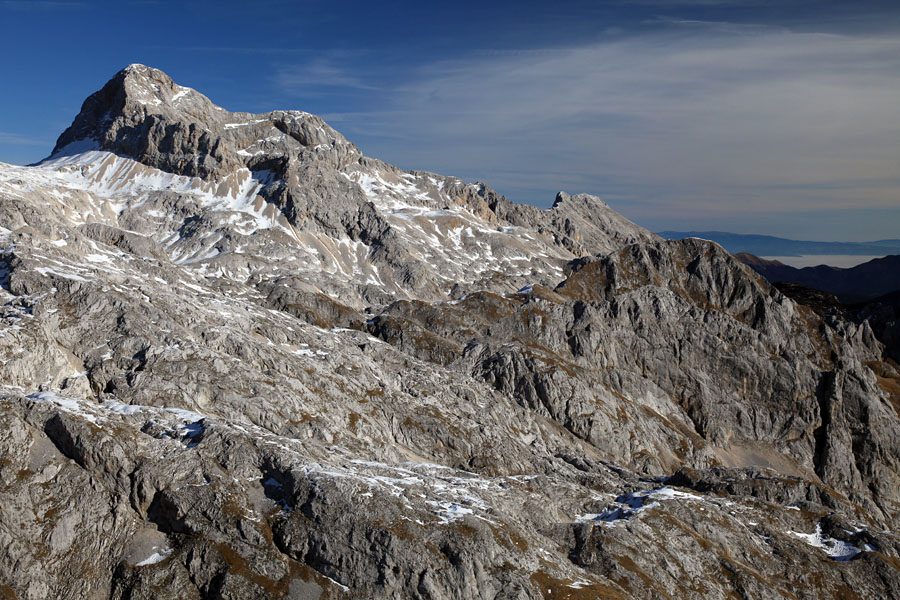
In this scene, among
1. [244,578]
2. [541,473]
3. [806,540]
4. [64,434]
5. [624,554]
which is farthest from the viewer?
[541,473]

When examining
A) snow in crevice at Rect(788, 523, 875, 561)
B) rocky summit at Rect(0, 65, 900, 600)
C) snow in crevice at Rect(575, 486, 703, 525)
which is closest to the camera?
rocky summit at Rect(0, 65, 900, 600)

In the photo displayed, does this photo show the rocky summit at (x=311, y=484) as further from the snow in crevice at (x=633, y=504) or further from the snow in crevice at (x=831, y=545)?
the snow in crevice at (x=633, y=504)

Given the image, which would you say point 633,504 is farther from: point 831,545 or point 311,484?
point 311,484

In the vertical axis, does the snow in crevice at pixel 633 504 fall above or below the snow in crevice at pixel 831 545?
above

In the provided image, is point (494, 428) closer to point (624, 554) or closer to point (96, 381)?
point (624, 554)

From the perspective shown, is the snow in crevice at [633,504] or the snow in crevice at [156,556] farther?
the snow in crevice at [633,504]

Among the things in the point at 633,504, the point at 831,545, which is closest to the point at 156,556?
the point at 633,504

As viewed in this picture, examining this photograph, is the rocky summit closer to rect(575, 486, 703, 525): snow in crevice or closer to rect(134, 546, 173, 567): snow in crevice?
rect(134, 546, 173, 567): snow in crevice

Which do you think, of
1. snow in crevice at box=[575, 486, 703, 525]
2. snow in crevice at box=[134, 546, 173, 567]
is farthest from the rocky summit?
snow in crevice at box=[575, 486, 703, 525]

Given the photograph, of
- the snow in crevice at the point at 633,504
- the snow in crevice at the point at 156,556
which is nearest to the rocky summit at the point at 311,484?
the snow in crevice at the point at 156,556

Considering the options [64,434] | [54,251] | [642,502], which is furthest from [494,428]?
[54,251]

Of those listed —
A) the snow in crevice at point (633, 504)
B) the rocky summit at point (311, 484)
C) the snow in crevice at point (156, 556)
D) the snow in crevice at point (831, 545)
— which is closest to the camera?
the snow in crevice at point (156, 556)
